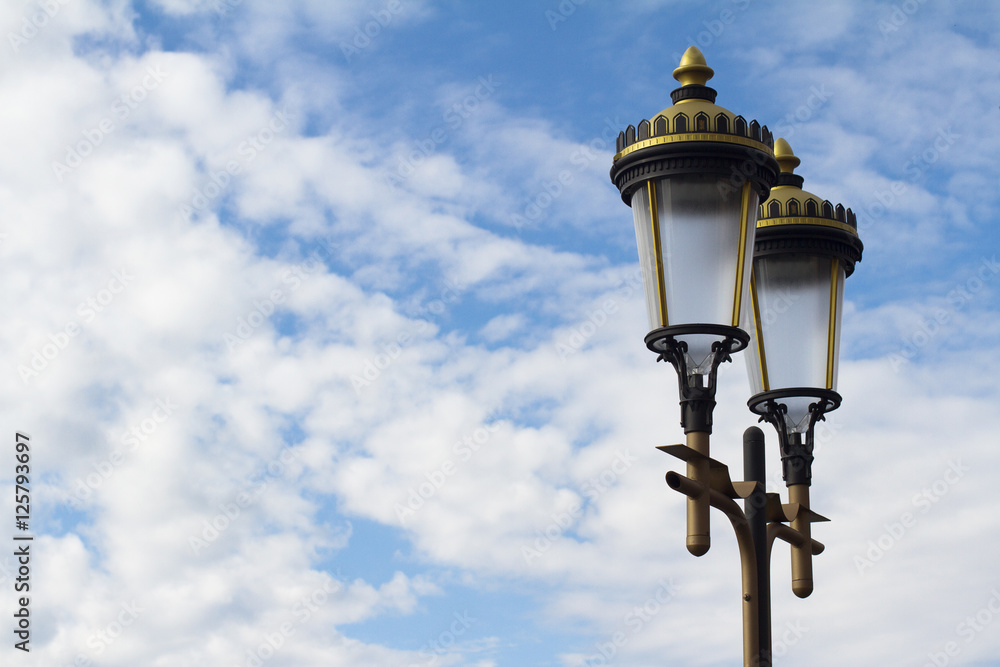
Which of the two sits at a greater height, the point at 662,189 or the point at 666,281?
the point at 662,189

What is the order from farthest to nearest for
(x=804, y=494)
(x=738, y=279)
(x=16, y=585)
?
(x=16, y=585) → (x=804, y=494) → (x=738, y=279)

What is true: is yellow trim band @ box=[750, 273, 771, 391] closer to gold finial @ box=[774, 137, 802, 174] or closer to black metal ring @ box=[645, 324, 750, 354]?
gold finial @ box=[774, 137, 802, 174]

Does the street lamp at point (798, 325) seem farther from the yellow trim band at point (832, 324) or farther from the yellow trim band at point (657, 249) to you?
the yellow trim band at point (657, 249)

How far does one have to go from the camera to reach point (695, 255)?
6.57 metres

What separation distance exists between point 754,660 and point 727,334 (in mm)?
1843

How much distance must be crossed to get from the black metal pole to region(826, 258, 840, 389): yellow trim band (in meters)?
0.99

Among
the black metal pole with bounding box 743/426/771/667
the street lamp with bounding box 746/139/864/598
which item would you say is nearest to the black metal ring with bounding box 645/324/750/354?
the black metal pole with bounding box 743/426/771/667

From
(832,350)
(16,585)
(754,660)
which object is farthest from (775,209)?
(16,585)

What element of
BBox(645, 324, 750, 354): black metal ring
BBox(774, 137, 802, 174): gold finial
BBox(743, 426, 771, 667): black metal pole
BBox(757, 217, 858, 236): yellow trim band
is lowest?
BBox(743, 426, 771, 667): black metal pole

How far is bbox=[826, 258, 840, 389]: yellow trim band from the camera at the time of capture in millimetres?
8047

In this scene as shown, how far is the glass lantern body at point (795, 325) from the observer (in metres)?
8.05

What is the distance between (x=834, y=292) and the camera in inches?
323

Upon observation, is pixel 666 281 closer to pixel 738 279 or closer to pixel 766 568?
pixel 738 279

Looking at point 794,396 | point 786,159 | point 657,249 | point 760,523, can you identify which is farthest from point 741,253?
point 786,159
